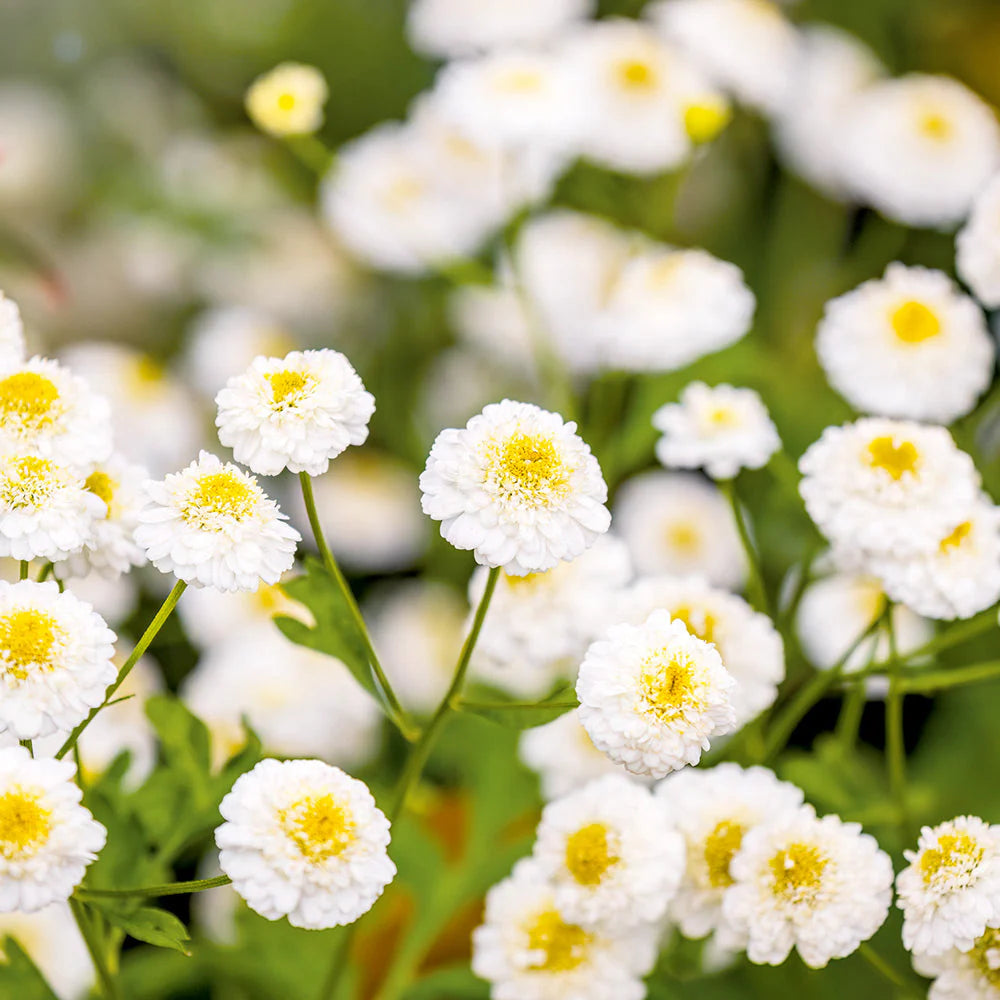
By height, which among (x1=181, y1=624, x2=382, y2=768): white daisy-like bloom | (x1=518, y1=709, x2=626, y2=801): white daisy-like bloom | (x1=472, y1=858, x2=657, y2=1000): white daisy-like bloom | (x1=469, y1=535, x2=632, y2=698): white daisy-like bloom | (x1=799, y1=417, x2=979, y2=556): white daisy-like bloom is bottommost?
(x1=181, y1=624, x2=382, y2=768): white daisy-like bloom

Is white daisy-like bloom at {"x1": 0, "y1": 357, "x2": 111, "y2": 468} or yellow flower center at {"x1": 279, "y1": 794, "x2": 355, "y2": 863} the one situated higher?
white daisy-like bloom at {"x1": 0, "y1": 357, "x2": 111, "y2": 468}

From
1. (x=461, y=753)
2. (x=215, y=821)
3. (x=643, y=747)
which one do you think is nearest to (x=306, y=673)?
(x=461, y=753)

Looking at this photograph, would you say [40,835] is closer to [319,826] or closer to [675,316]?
[319,826]

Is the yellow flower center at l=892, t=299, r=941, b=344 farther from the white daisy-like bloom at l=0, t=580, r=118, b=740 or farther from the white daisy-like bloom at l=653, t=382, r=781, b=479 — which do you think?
the white daisy-like bloom at l=0, t=580, r=118, b=740

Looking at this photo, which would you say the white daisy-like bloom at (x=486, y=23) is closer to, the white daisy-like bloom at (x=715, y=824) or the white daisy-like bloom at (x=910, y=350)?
the white daisy-like bloom at (x=910, y=350)

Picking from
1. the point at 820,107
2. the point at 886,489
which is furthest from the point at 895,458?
the point at 820,107

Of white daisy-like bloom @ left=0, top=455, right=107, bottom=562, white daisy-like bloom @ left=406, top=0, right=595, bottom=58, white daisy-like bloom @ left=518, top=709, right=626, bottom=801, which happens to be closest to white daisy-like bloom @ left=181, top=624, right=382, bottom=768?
white daisy-like bloom @ left=518, top=709, right=626, bottom=801
